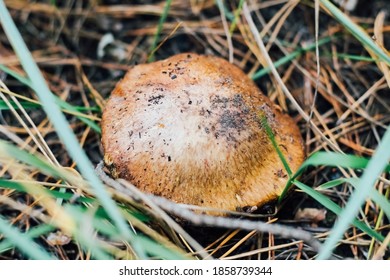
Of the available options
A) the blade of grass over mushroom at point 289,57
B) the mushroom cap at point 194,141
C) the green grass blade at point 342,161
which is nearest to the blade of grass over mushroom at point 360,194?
the green grass blade at point 342,161

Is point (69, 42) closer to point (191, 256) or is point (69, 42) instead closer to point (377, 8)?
point (191, 256)

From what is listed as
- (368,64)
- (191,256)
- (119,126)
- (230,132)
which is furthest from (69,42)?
(368,64)

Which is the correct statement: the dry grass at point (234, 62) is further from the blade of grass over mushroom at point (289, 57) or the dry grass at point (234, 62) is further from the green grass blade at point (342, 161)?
the green grass blade at point (342, 161)

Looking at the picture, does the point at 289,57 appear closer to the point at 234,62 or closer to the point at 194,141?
the point at 234,62

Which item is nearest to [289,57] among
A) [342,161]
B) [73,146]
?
[342,161]

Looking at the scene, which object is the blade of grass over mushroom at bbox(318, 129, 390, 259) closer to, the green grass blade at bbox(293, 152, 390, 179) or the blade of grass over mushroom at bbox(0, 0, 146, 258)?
the green grass blade at bbox(293, 152, 390, 179)

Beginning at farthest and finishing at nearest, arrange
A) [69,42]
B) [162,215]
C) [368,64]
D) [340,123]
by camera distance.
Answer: [69,42], [368,64], [340,123], [162,215]
